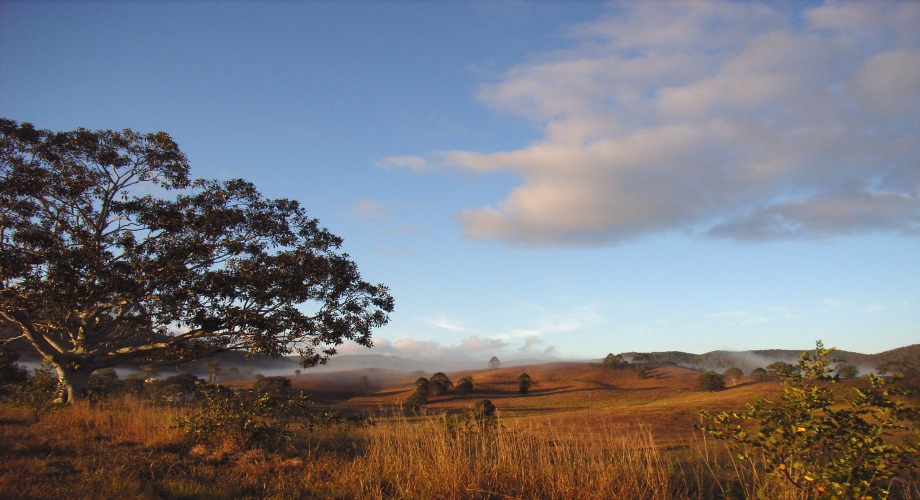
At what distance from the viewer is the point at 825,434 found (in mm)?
5539

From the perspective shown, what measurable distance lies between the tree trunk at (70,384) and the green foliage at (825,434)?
17.0 metres

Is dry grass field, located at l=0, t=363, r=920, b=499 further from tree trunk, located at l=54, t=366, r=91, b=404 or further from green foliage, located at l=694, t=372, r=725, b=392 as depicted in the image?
green foliage, located at l=694, t=372, r=725, b=392

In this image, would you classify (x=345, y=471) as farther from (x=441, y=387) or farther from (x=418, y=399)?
(x=441, y=387)

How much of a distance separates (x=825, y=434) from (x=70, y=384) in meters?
18.3

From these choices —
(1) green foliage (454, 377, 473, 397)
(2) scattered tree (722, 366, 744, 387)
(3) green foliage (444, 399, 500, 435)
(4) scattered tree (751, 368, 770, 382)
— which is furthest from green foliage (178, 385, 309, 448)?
(2) scattered tree (722, 366, 744, 387)

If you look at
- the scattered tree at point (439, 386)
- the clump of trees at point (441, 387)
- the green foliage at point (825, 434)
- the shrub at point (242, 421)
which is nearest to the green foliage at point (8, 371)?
the shrub at point (242, 421)

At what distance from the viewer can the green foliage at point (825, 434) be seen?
509 cm

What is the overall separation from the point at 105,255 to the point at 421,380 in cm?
4628

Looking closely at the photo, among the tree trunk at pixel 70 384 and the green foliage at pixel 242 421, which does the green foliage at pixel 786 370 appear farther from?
the tree trunk at pixel 70 384

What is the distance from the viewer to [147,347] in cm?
1522

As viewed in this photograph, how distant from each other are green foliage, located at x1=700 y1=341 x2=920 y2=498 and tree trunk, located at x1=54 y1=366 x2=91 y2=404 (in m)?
17.0

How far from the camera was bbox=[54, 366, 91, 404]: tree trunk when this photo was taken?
590 inches

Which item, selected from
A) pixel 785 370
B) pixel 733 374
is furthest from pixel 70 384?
pixel 733 374

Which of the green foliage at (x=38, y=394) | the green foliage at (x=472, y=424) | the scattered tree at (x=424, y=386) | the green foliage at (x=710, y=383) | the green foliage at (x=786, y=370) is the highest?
the green foliage at (x=786, y=370)
